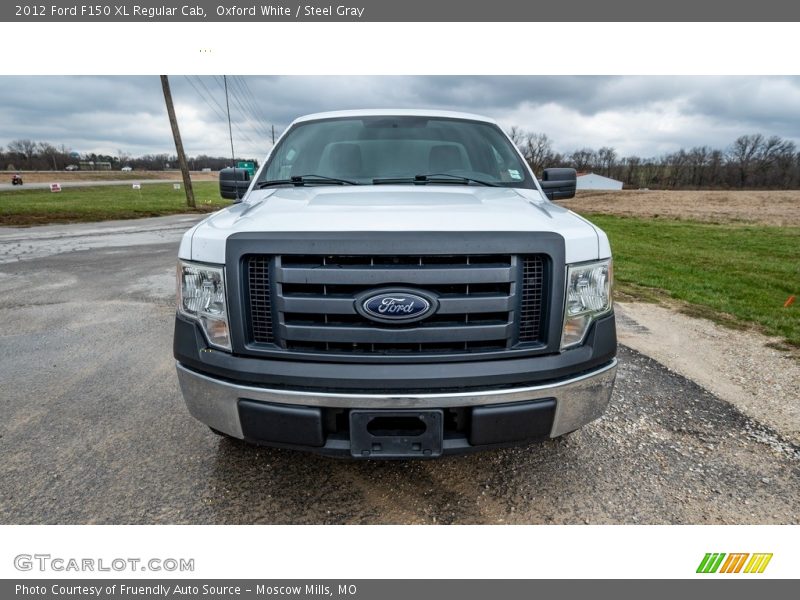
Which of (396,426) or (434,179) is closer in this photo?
(396,426)

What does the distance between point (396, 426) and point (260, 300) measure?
31.0 inches

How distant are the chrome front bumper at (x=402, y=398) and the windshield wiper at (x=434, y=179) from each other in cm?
144

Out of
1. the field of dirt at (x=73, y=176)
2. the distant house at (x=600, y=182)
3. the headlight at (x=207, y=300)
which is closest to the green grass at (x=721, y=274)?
the headlight at (x=207, y=300)

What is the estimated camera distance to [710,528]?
208 centimetres

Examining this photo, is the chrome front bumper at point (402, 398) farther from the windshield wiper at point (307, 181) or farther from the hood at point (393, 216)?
the windshield wiper at point (307, 181)

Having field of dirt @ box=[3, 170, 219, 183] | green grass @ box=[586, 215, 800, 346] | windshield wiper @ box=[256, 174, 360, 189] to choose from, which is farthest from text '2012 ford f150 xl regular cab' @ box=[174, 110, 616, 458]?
field of dirt @ box=[3, 170, 219, 183]

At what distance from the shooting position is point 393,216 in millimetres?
2039

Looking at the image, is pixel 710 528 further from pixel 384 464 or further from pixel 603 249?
pixel 384 464

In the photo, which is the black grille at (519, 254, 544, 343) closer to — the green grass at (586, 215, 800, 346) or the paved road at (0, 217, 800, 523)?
the paved road at (0, 217, 800, 523)

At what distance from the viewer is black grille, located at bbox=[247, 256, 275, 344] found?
1938 millimetres

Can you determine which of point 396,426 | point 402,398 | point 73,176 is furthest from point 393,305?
point 73,176

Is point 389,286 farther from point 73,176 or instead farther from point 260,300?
point 73,176

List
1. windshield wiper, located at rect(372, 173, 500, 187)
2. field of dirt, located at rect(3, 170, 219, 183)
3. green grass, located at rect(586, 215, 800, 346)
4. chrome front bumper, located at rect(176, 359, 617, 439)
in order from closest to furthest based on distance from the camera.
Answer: chrome front bumper, located at rect(176, 359, 617, 439) < windshield wiper, located at rect(372, 173, 500, 187) < green grass, located at rect(586, 215, 800, 346) < field of dirt, located at rect(3, 170, 219, 183)

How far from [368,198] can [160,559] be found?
6.27 ft
